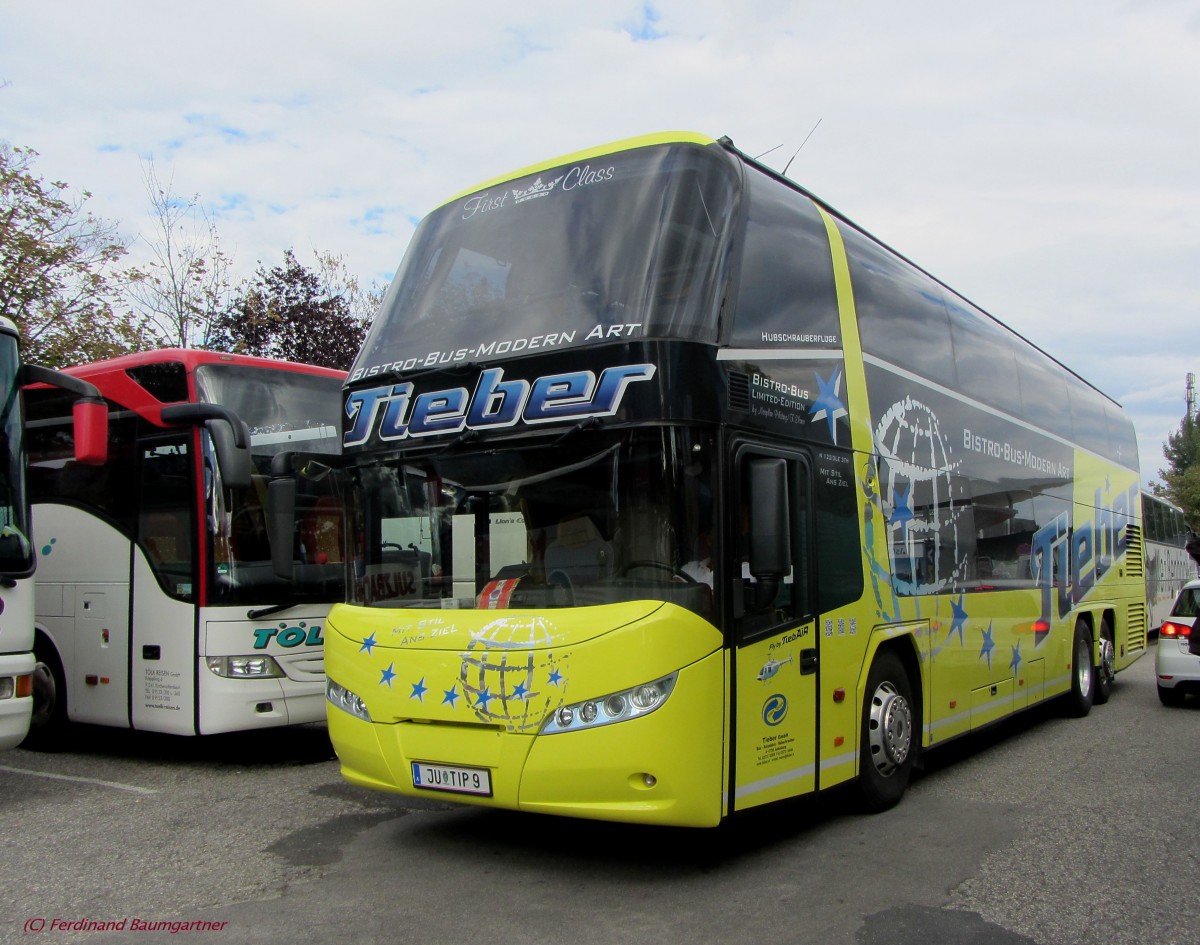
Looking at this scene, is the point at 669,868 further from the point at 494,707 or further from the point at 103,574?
the point at 103,574

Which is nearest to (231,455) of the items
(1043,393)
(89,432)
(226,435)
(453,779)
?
(226,435)

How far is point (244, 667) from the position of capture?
27.6ft

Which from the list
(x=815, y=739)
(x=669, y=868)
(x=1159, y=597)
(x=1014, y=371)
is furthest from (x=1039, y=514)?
(x=1159, y=597)

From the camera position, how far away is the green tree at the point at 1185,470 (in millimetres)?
68125

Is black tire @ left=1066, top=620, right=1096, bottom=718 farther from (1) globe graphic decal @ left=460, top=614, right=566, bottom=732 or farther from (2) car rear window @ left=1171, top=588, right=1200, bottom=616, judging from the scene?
(1) globe graphic decal @ left=460, top=614, right=566, bottom=732

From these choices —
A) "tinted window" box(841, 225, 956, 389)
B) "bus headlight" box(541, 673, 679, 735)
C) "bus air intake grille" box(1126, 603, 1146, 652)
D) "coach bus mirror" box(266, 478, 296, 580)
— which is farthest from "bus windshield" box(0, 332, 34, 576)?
"bus air intake grille" box(1126, 603, 1146, 652)

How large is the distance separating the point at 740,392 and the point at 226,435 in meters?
3.73

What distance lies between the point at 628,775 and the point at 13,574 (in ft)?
15.6

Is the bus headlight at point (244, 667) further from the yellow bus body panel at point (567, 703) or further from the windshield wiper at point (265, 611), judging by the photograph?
the yellow bus body panel at point (567, 703)

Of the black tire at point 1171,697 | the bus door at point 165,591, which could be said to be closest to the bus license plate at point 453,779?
the bus door at point 165,591

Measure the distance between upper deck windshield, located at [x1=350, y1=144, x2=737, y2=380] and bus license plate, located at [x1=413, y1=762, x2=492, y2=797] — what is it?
220cm

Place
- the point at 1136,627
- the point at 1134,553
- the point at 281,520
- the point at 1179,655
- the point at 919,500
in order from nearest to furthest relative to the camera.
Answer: the point at 281,520 < the point at 919,500 < the point at 1179,655 < the point at 1136,627 < the point at 1134,553

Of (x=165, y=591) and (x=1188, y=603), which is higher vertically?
(x=165, y=591)

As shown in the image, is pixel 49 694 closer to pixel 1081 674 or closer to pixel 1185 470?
pixel 1081 674
